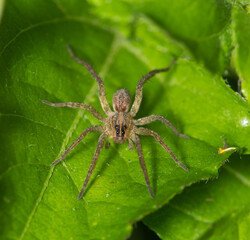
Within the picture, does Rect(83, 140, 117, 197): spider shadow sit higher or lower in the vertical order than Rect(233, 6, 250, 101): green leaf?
lower

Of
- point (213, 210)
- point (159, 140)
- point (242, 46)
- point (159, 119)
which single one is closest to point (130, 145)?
point (159, 140)

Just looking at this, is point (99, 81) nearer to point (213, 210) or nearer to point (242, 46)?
point (242, 46)

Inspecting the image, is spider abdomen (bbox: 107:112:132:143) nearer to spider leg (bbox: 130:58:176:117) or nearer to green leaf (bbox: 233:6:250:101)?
spider leg (bbox: 130:58:176:117)

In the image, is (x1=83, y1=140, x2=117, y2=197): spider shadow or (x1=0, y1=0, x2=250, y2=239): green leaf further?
(x1=83, y1=140, x2=117, y2=197): spider shadow

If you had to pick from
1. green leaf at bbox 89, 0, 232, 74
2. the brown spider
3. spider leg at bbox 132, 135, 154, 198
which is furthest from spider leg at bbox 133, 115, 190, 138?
green leaf at bbox 89, 0, 232, 74

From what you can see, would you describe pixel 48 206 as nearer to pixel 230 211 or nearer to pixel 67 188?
pixel 67 188
